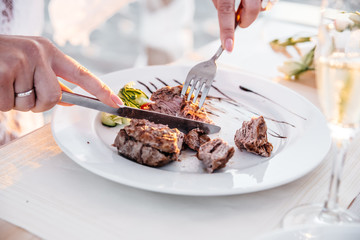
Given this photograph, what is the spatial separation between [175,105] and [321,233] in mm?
1203

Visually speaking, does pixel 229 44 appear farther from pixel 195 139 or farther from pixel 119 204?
pixel 119 204

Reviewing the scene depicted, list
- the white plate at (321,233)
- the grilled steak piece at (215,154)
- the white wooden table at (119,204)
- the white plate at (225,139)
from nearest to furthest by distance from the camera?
the white plate at (321,233), the white wooden table at (119,204), the white plate at (225,139), the grilled steak piece at (215,154)

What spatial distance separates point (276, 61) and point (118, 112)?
1.54 m

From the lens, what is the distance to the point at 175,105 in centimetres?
209

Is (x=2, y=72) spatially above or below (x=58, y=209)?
above

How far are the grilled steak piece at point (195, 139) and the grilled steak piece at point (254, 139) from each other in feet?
0.50

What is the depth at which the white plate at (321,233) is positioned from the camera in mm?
1004

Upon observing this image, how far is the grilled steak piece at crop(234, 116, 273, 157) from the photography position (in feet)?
5.52

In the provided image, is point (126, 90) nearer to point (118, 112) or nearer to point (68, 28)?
point (118, 112)

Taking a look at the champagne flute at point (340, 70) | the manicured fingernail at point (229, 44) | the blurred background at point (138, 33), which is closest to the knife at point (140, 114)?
the manicured fingernail at point (229, 44)

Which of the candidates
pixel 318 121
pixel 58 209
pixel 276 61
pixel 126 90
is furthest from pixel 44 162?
pixel 276 61

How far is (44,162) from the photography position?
1.62m

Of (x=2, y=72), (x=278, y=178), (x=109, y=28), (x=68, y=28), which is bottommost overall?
(x=109, y=28)

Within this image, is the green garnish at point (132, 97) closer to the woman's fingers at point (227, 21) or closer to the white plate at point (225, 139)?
the white plate at point (225, 139)
